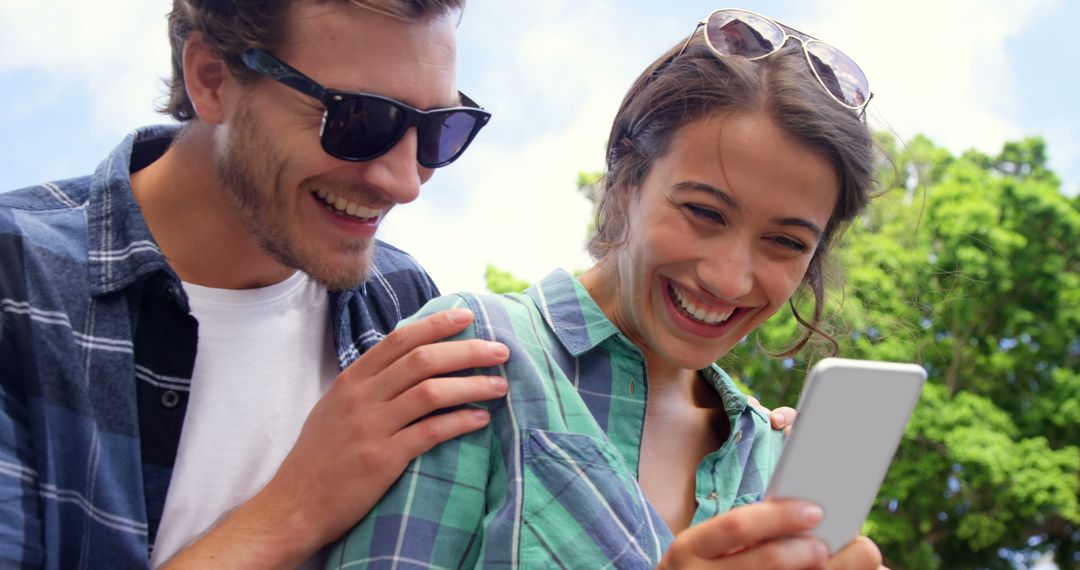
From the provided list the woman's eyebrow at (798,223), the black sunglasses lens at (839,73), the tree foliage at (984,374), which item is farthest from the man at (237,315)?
the tree foliage at (984,374)

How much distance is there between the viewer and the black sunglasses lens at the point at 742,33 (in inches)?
104

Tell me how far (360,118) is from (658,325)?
968 mm

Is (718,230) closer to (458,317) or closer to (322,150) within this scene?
(458,317)

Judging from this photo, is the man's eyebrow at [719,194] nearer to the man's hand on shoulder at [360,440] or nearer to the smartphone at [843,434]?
the man's hand on shoulder at [360,440]

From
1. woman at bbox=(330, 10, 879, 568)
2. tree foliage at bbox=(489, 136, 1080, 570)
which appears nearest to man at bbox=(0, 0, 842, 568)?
woman at bbox=(330, 10, 879, 568)

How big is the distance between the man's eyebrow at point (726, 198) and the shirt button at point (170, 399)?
1.39 meters

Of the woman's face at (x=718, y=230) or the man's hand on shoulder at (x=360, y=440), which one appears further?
the woman's face at (x=718, y=230)

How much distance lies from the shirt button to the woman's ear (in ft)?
2.73

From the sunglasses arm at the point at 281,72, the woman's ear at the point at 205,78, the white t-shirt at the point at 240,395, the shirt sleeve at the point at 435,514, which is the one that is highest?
the sunglasses arm at the point at 281,72

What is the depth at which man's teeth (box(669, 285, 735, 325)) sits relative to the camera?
2436 mm

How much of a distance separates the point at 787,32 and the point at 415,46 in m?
0.99

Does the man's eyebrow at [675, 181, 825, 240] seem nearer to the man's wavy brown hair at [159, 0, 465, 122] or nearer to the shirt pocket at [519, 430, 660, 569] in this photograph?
the shirt pocket at [519, 430, 660, 569]

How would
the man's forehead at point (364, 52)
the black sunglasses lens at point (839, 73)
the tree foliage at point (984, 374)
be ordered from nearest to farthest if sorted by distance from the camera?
the black sunglasses lens at point (839, 73), the man's forehead at point (364, 52), the tree foliage at point (984, 374)

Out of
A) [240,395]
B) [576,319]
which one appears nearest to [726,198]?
[576,319]
